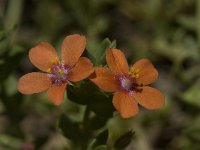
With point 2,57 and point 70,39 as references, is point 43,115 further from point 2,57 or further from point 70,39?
Result: point 70,39

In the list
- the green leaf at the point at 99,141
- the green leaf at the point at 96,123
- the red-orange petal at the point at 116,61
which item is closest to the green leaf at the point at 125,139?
the green leaf at the point at 99,141

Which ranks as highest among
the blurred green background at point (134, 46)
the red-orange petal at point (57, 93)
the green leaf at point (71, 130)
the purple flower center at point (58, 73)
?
the red-orange petal at point (57, 93)

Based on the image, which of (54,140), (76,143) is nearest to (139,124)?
→ (54,140)

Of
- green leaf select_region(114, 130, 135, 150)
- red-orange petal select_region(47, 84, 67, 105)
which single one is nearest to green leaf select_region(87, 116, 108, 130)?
green leaf select_region(114, 130, 135, 150)

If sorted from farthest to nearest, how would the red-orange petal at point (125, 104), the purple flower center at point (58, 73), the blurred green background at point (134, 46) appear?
the blurred green background at point (134, 46)
the purple flower center at point (58, 73)
the red-orange petal at point (125, 104)

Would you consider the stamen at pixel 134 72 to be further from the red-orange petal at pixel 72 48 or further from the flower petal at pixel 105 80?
the red-orange petal at pixel 72 48
